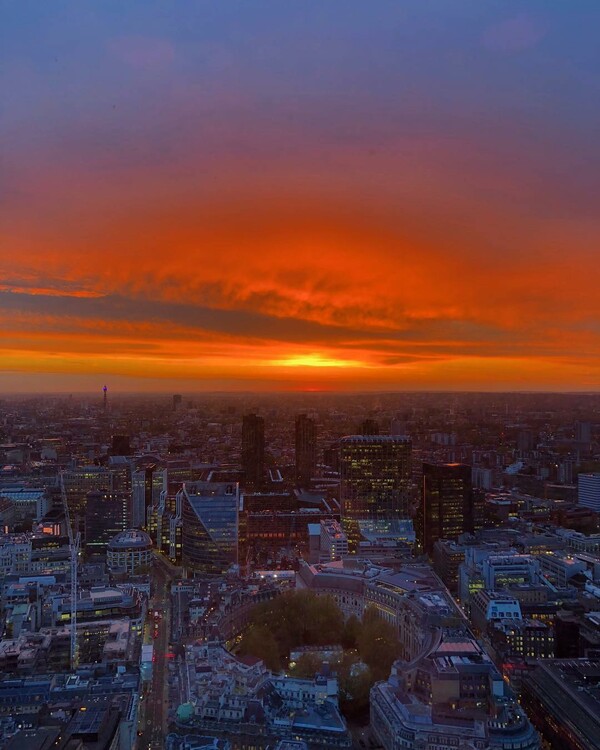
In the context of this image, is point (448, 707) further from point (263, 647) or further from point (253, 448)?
point (253, 448)

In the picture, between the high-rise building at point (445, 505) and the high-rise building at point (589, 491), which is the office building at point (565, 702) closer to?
the high-rise building at point (445, 505)

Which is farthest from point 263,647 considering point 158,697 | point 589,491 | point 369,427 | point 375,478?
point 589,491

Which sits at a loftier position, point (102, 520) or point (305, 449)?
point (305, 449)

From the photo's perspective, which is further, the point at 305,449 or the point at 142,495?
the point at 305,449

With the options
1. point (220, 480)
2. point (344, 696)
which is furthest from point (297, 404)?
point (344, 696)

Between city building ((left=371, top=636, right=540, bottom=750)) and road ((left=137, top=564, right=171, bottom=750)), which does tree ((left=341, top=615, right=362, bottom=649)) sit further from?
road ((left=137, top=564, right=171, bottom=750))

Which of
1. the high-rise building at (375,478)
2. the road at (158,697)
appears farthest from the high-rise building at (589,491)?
the road at (158,697)
